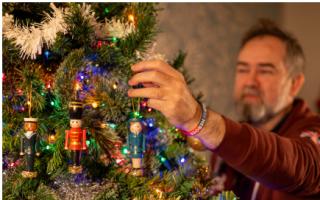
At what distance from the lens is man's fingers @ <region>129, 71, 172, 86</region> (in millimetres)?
603

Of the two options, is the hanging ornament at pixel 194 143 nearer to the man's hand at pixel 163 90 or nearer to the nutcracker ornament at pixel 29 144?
the man's hand at pixel 163 90

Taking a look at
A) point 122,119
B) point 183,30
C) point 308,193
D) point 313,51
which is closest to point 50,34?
point 122,119

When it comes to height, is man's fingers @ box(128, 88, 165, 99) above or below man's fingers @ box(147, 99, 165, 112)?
above

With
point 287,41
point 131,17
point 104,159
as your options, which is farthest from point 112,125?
point 287,41

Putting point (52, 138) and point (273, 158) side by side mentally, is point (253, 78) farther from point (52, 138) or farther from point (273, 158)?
point (52, 138)

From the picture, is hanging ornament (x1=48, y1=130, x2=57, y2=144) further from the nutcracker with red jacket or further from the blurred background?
the blurred background

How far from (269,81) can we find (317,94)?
1356 millimetres

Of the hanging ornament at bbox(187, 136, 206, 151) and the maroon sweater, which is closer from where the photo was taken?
the maroon sweater

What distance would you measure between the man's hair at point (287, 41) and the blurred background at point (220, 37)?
0.43 m

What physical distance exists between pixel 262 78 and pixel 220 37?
2.50 feet

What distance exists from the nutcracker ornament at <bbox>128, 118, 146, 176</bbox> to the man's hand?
0.05 m

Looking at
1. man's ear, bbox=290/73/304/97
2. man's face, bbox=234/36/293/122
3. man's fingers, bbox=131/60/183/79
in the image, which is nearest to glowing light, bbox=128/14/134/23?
man's fingers, bbox=131/60/183/79

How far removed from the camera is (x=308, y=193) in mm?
815

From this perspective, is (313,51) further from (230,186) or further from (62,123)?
(62,123)
